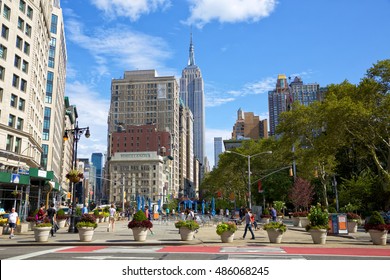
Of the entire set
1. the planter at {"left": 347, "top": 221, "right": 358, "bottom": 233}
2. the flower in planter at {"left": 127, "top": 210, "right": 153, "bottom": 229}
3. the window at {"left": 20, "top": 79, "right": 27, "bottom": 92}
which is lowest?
the planter at {"left": 347, "top": 221, "right": 358, "bottom": 233}

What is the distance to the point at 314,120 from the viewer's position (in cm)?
4803

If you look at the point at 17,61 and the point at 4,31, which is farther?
the point at 17,61

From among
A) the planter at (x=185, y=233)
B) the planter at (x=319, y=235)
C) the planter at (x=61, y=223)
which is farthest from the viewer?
the planter at (x=61, y=223)

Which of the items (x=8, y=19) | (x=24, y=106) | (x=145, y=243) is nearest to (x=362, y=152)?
(x=145, y=243)

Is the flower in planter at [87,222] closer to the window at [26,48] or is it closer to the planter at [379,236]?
the planter at [379,236]

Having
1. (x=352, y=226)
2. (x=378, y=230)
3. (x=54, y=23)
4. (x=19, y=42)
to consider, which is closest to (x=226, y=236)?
(x=378, y=230)

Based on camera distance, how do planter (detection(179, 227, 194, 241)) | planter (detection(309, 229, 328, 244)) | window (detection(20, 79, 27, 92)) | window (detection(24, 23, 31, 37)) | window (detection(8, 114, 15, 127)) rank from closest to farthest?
planter (detection(309, 229, 328, 244))
planter (detection(179, 227, 194, 241))
window (detection(8, 114, 15, 127))
window (detection(20, 79, 27, 92))
window (detection(24, 23, 31, 37))

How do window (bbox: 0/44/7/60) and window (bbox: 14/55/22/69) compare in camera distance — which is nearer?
window (bbox: 0/44/7/60)

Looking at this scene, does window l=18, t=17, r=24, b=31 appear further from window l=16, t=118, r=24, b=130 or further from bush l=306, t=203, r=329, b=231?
bush l=306, t=203, r=329, b=231

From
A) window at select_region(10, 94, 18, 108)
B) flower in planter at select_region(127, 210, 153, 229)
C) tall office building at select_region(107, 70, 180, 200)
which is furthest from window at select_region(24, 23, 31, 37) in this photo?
tall office building at select_region(107, 70, 180, 200)

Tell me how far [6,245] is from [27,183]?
22.7m

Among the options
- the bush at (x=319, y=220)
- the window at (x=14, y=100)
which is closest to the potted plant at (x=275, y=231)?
the bush at (x=319, y=220)

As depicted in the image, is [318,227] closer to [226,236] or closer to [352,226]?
[226,236]

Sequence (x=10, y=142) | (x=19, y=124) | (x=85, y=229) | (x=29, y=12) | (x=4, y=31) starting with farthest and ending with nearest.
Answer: (x=29, y=12)
(x=19, y=124)
(x=10, y=142)
(x=4, y=31)
(x=85, y=229)
